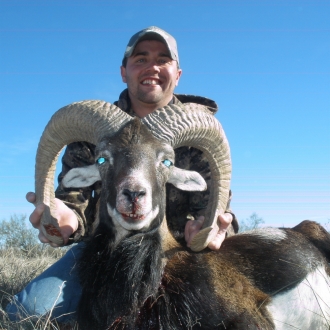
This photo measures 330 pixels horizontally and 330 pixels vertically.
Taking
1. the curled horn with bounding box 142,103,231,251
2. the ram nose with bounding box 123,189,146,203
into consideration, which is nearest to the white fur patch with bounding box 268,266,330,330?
the curled horn with bounding box 142,103,231,251

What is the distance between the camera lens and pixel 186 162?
7062 millimetres

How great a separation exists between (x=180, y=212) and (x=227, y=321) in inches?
103

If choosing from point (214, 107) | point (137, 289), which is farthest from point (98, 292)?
point (214, 107)

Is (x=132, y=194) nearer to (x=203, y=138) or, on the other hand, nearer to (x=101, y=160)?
(x=101, y=160)

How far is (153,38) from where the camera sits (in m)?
7.54

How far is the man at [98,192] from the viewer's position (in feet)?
19.6

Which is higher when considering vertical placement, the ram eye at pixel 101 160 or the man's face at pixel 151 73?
the man's face at pixel 151 73

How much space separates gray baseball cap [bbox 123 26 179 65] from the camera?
7406 millimetres

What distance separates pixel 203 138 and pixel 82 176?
5.41 feet

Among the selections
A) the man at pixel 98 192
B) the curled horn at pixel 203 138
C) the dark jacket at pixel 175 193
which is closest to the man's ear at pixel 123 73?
the man at pixel 98 192

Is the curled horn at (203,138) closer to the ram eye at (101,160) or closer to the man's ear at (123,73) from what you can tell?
the ram eye at (101,160)

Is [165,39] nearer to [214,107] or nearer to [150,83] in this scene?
[150,83]

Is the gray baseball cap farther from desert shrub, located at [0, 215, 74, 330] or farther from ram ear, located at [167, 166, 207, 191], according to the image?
desert shrub, located at [0, 215, 74, 330]

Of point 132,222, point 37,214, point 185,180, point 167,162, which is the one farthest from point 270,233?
point 37,214
